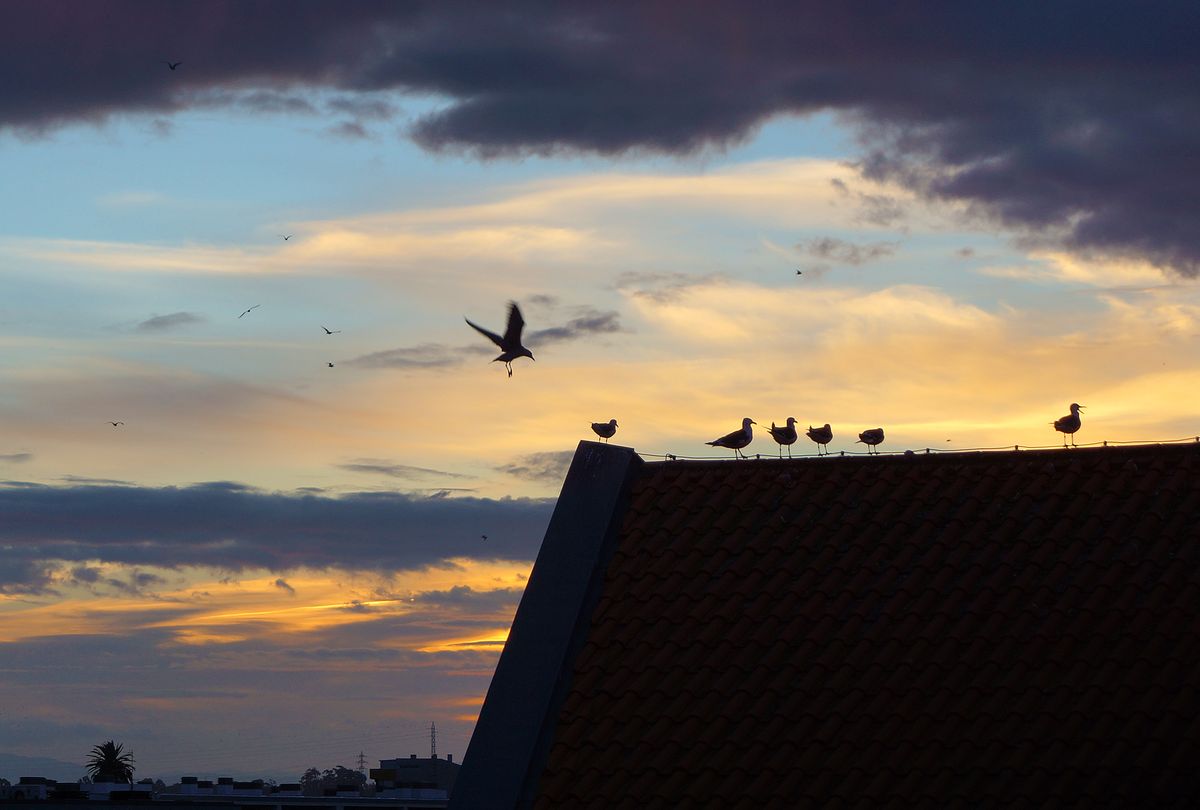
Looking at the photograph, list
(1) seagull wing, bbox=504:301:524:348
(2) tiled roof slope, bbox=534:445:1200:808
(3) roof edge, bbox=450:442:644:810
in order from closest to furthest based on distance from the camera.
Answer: (2) tiled roof slope, bbox=534:445:1200:808 → (3) roof edge, bbox=450:442:644:810 → (1) seagull wing, bbox=504:301:524:348

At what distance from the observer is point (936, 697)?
13.7 m

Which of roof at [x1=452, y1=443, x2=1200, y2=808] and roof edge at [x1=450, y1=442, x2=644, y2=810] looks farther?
roof edge at [x1=450, y1=442, x2=644, y2=810]

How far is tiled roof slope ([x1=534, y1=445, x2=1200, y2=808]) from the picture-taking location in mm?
13008

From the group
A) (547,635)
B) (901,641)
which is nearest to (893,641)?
(901,641)

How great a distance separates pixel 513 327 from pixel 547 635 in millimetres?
7421

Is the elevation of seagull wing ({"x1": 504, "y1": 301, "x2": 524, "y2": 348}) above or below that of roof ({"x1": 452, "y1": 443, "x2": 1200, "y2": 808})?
above

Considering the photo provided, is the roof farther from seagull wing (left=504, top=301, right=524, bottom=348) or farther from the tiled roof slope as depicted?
seagull wing (left=504, top=301, right=524, bottom=348)

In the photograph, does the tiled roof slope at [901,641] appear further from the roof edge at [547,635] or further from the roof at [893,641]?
the roof edge at [547,635]

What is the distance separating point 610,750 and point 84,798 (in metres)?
52.4

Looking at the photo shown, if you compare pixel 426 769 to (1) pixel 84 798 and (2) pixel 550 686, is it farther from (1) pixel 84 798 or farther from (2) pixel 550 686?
(2) pixel 550 686

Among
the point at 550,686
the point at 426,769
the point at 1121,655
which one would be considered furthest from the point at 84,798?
the point at 1121,655

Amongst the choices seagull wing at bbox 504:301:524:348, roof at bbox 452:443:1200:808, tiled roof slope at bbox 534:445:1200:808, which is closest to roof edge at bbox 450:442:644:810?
roof at bbox 452:443:1200:808

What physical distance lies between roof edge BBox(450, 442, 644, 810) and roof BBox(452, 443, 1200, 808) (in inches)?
2.9

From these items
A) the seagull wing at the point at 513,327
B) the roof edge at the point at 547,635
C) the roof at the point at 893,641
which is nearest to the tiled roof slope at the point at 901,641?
the roof at the point at 893,641
